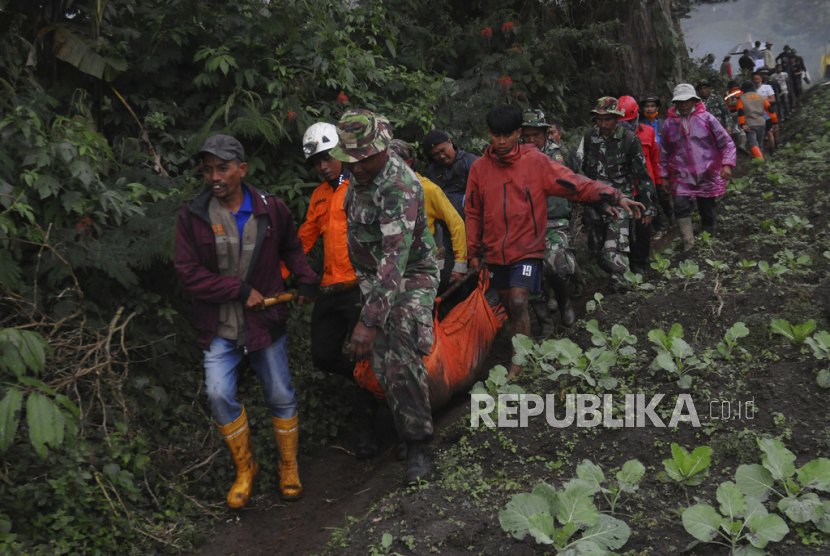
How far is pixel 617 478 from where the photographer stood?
3521 millimetres

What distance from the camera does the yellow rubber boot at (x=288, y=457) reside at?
15.5ft

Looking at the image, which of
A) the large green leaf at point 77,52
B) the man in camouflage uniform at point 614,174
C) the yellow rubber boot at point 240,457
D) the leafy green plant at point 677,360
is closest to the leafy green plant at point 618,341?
the leafy green plant at point 677,360

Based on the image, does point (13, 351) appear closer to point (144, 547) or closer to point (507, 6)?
point (144, 547)

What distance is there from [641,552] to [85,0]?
641cm

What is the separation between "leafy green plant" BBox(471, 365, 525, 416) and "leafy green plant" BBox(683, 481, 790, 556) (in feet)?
5.60

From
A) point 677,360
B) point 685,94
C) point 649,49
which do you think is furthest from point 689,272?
point 649,49

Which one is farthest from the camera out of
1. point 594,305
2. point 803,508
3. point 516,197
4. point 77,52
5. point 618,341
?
point 594,305

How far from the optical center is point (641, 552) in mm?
3086

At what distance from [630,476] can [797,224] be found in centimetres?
575

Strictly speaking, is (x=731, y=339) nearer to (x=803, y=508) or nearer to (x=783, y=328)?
(x=783, y=328)

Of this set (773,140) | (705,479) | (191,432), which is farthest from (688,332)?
(773,140)

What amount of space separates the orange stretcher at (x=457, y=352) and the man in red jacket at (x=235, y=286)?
2.50 ft

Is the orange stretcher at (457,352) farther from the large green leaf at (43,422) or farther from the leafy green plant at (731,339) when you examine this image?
the large green leaf at (43,422)

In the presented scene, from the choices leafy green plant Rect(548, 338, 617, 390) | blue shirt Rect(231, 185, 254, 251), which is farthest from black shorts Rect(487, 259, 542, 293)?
blue shirt Rect(231, 185, 254, 251)
